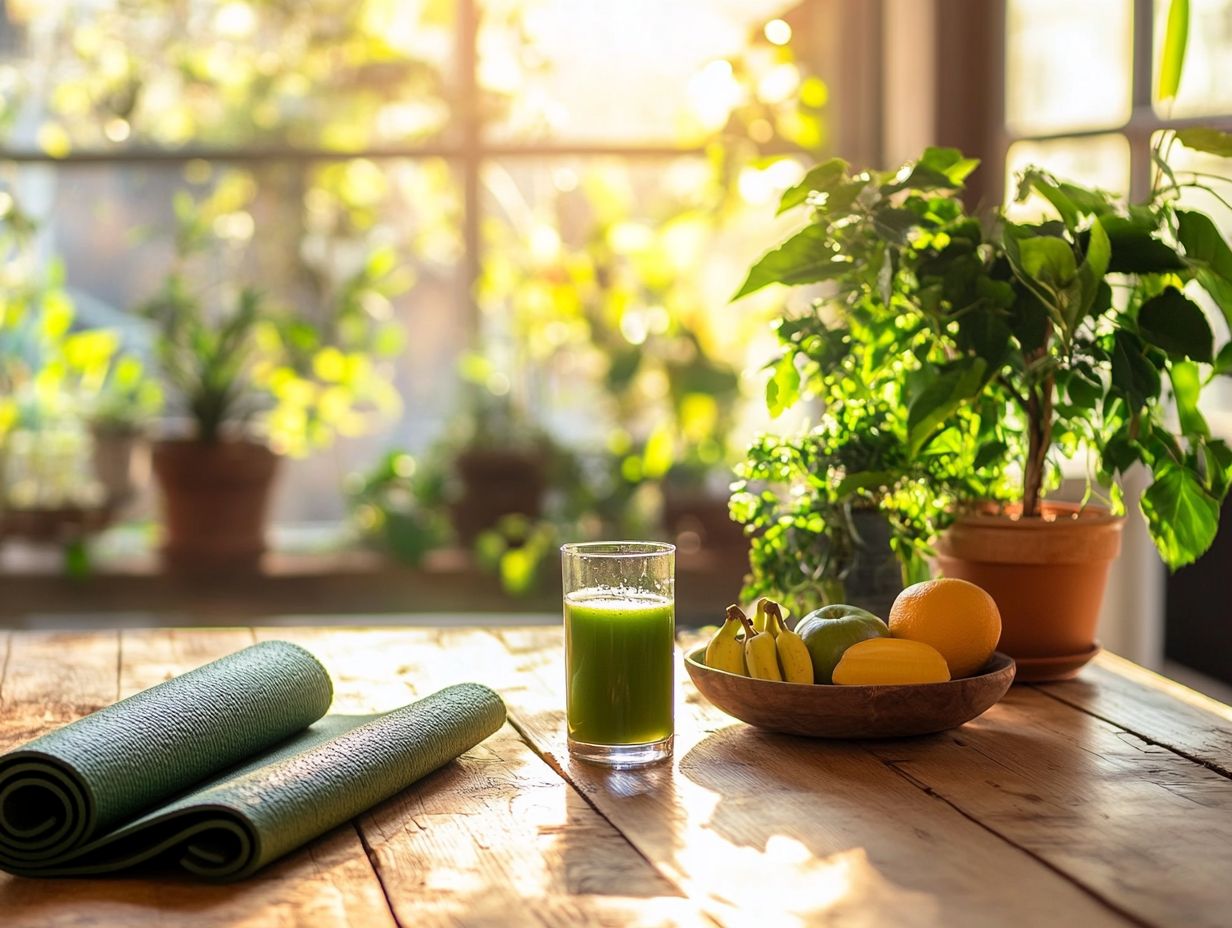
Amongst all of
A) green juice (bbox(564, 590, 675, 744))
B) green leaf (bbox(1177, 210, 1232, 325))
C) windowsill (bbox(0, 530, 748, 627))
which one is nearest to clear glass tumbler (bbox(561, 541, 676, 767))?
green juice (bbox(564, 590, 675, 744))

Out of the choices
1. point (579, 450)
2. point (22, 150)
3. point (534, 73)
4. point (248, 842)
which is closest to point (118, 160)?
point (22, 150)

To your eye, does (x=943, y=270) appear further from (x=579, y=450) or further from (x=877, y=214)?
(x=579, y=450)

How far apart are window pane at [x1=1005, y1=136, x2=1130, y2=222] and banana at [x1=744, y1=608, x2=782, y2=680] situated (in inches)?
58.4

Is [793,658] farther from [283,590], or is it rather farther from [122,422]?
[122,422]

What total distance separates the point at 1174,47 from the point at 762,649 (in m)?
0.75

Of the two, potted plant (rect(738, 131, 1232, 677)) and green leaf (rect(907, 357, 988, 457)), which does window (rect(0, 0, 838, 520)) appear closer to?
potted plant (rect(738, 131, 1232, 677))

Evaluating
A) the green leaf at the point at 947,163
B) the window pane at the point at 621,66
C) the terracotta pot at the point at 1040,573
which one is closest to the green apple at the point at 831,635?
the terracotta pot at the point at 1040,573

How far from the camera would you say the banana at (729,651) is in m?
1.18

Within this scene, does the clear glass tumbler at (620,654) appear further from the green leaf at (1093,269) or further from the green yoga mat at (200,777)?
the green leaf at (1093,269)

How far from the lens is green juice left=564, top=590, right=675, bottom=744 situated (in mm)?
1102

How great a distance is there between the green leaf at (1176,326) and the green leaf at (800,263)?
27cm

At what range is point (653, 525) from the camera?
3.23m

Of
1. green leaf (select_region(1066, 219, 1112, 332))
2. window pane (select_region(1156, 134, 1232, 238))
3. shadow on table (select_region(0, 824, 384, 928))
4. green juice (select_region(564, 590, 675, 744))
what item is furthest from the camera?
window pane (select_region(1156, 134, 1232, 238))

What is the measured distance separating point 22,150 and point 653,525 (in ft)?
5.39
